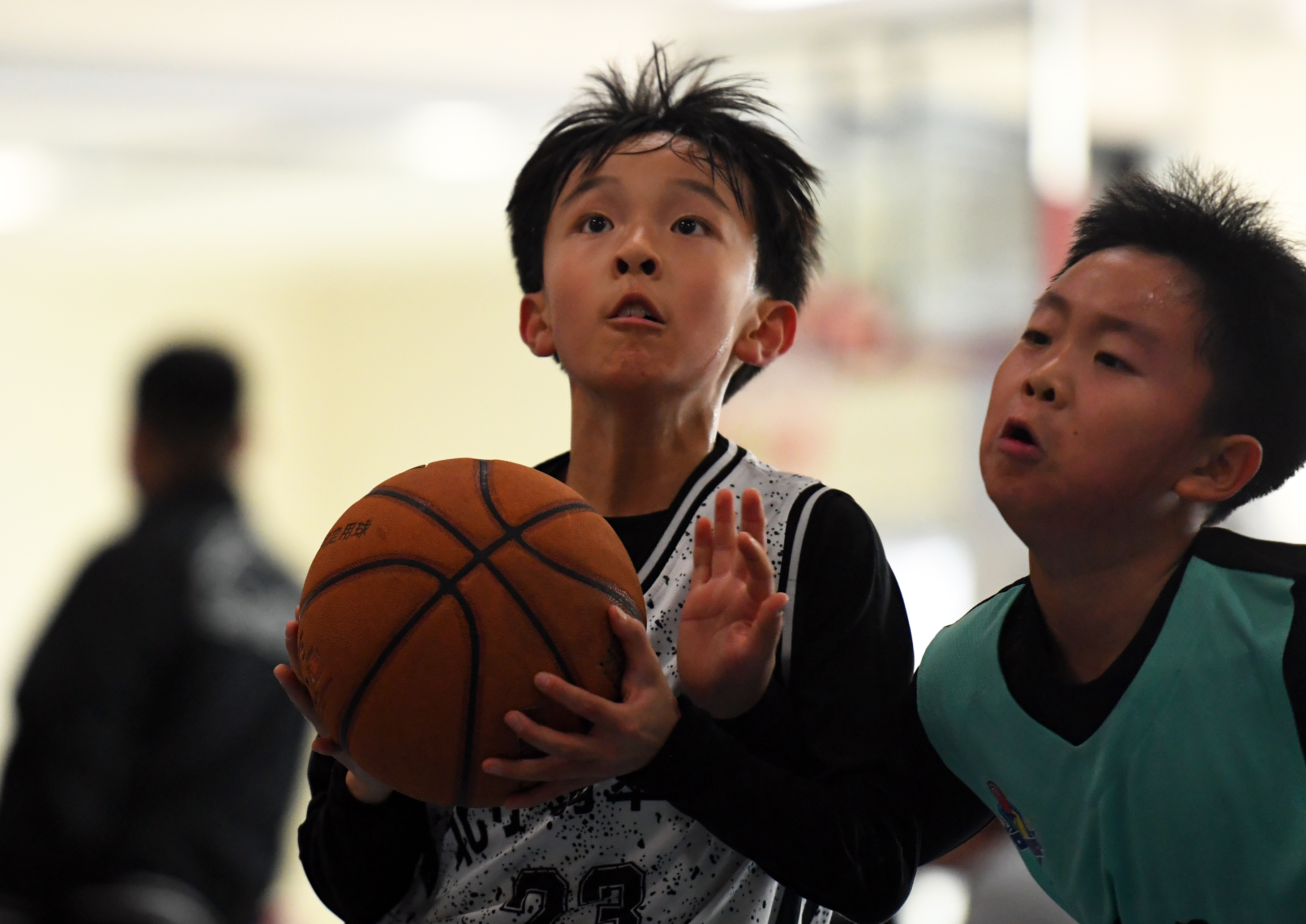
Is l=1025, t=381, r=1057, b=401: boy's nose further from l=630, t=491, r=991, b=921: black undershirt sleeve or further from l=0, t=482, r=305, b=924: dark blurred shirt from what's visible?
l=0, t=482, r=305, b=924: dark blurred shirt

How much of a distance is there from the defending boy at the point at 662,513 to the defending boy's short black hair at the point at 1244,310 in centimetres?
38

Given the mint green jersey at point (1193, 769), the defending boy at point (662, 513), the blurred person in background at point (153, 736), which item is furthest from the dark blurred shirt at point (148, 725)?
the mint green jersey at point (1193, 769)

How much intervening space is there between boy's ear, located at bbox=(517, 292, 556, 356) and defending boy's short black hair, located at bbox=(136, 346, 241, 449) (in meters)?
1.67

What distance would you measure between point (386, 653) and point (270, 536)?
854 centimetres

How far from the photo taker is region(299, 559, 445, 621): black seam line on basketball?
1203 mm

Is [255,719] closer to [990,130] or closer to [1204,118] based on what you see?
[990,130]

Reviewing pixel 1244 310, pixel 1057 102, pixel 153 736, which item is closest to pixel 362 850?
pixel 1244 310

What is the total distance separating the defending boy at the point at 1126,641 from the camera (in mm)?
1130

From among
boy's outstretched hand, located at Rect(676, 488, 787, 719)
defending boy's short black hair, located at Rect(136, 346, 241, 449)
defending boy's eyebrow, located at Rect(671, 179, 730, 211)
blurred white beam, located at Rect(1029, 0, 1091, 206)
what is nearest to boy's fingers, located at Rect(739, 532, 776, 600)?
boy's outstretched hand, located at Rect(676, 488, 787, 719)

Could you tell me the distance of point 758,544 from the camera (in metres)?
1.24

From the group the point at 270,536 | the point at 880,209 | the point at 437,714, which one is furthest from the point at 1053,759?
the point at 270,536

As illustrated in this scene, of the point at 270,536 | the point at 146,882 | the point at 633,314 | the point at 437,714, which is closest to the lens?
the point at 437,714

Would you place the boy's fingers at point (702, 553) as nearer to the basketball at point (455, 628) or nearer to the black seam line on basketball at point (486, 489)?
the basketball at point (455, 628)

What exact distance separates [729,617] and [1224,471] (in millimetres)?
472
